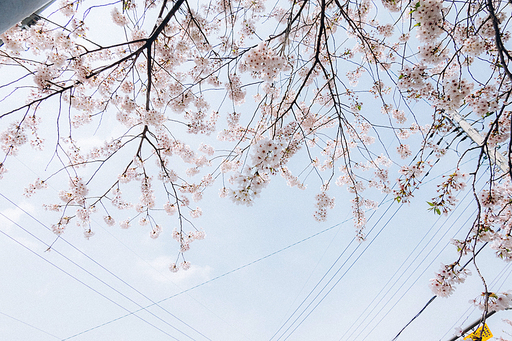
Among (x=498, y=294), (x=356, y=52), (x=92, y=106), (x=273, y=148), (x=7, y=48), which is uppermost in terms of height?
(x=356, y=52)

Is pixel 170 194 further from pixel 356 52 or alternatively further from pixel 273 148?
pixel 356 52

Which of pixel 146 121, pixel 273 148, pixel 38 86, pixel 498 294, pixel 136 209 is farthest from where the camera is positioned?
pixel 136 209

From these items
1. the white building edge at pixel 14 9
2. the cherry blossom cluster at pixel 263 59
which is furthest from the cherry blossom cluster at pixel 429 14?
the white building edge at pixel 14 9

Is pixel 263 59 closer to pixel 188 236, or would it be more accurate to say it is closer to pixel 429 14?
pixel 429 14

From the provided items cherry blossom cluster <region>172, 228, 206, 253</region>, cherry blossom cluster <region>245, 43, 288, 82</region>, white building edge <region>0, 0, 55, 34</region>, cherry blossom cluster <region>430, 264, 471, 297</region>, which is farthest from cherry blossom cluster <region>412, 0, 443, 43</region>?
cherry blossom cluster <region>172, 228, 206, 253</region>

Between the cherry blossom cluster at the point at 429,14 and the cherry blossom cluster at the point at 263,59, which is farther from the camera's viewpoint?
the cherry blossom cluster at the point at 263,59

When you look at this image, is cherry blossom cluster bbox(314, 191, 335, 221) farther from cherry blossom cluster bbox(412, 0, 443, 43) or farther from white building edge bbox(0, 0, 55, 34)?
white building edge bbox(0, 0, 55, 34)

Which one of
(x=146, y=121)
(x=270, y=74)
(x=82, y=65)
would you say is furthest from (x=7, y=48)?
(x=270, y=74)

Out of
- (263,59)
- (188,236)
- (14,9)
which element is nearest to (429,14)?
(263,59)

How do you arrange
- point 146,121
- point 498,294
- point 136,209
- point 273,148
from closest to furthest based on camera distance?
1. point 273,148
2. point 498,294
3. point 146,121
4. point 136,209

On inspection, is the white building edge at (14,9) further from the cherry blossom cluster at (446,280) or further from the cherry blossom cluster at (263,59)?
the cherry blossom cluster at (446,280)

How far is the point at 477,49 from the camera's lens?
6.16 ft

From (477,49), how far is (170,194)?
336 centimetres

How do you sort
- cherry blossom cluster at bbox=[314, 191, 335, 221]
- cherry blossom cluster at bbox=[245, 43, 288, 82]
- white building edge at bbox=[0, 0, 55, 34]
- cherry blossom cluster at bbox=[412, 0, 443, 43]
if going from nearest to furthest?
white building edge at bbox=[0, 0, 55, 34], cherry blossom cluster at bbox=[412, 0, 443, 43], cherry blossom cluster at bbox=[245, 43, 288, 82], cherry blossom cluster at bbox=[314, 191, 335, 221]
